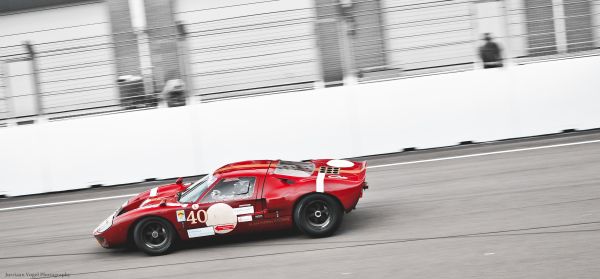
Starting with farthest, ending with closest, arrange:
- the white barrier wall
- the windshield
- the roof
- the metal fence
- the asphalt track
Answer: the metal fence < the white barrier wall < the roof < the windshield < the asphalt track

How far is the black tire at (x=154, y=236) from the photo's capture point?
25.5 feet

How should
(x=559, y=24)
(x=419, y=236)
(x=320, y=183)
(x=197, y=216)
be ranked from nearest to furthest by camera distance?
(x=419, y=236) < (x=320, y=183) < (x=197, y=216) < (x=559, y=24)

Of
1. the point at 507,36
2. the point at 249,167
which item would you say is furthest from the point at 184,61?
the point at 507,36

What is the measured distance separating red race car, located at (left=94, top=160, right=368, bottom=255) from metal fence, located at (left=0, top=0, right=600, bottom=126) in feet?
14.0

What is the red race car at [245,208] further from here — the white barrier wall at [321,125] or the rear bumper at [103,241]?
the white barrier wall at [321,125]

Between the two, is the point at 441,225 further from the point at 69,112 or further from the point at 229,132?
the point at 69,112

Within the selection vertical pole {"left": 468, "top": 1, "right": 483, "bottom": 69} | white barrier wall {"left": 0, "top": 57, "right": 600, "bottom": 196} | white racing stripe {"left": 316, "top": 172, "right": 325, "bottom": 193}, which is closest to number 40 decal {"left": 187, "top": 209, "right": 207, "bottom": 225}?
white racing stripe {"left": 316, "top": 172, "right": 325, "bottom": 193}

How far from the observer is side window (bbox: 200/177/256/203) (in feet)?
25.3

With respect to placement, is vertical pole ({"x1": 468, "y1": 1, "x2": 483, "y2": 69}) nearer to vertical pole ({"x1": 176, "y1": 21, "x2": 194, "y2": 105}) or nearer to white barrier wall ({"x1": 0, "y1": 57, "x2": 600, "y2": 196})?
white barrier wall ({"x1": 0, "y1": 57, "x2": 600, "y2": 196})

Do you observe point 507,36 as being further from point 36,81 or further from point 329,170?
point 36,81

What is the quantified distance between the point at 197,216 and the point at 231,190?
0.46 metres

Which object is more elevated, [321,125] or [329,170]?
[321,125]

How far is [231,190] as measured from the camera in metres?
7.75

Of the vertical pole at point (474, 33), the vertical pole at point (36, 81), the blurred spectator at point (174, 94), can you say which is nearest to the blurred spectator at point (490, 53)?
the vertical pole at point (474, 33)
